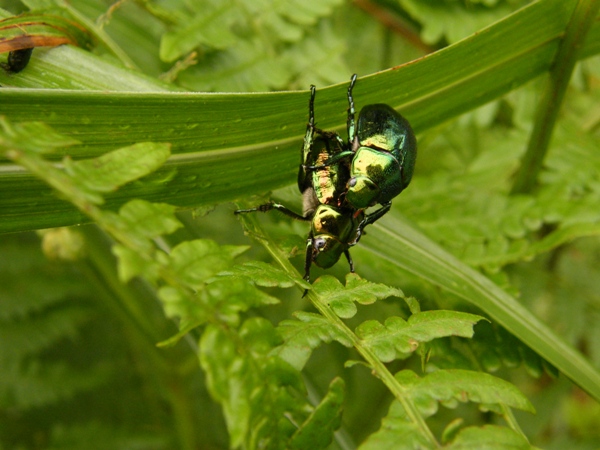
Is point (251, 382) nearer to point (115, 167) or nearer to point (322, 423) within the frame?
point (322, 423)

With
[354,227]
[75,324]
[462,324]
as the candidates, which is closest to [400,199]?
Result: [354,227]

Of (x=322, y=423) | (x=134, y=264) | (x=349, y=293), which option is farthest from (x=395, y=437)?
(x=134, y=264)

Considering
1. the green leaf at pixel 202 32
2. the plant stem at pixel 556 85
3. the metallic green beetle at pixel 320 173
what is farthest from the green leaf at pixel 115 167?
the plant stem at pixel 556 85

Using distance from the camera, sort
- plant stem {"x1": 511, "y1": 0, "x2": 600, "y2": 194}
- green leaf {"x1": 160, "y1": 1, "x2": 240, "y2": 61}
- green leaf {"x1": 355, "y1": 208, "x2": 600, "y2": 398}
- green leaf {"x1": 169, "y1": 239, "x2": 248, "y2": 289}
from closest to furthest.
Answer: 1. green leaf {"x1": 169, "y1": 239, "x2": 248, "y2": 289}
2. green leaf {"x1": 355, "y1": 208, "x2": 600, "y2": 398}
3. plant stem {"x1": 511, "y1": 0, "x2": 600, "y2": 194}
4. green leaf {"x1": 160, "y1": 1, "x2": 240, "y2": 61}

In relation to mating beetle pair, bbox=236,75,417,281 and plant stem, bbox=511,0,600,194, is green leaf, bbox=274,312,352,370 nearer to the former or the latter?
mating beetle pair, bbox=236,75,417,281

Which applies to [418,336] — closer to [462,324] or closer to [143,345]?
[462,324]

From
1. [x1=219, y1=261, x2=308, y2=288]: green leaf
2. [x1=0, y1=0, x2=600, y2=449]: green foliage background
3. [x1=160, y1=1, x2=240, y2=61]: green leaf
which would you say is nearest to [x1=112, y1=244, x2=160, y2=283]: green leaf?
[x1=0, y1=0, x2=600, y2=449]: green foliage background

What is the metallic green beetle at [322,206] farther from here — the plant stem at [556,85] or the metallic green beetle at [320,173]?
the plant stem at [556,85]
